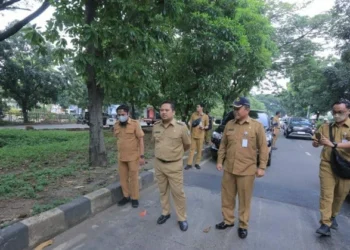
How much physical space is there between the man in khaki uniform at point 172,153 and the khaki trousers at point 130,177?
2.26 ft

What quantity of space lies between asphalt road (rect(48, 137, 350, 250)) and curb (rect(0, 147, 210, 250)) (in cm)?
10

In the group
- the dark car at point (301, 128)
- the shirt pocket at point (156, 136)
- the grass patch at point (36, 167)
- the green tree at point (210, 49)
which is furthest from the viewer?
the dark car at point (301, 128)

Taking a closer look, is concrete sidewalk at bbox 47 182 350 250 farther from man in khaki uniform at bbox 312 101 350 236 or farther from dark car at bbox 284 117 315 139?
dark car at bbox 284 117 315 139

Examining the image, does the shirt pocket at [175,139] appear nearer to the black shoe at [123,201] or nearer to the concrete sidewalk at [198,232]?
the concrete sidewalk at [198,232]

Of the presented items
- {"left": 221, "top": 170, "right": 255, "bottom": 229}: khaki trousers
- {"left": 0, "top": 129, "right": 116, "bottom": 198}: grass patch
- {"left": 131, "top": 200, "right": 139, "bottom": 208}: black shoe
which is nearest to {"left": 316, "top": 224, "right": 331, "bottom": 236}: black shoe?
{"left": 221, "top": 170, "right": 255, "bottom": 229}: khaki trousers

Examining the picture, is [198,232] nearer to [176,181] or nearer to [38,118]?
[176,181]

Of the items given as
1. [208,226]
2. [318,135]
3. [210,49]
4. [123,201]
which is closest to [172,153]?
[208,226]

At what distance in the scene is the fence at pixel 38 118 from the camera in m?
24.4

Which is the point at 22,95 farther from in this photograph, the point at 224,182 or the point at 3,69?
the point at 224,182

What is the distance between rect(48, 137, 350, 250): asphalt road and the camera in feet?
10.3

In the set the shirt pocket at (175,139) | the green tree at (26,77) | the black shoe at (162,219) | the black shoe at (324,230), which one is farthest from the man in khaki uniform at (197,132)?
the green tree at (26,77)

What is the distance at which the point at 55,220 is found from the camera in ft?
10.6

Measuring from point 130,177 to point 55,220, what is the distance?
50.3 inches

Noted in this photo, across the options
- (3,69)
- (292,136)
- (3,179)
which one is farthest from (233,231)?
(3,69)
